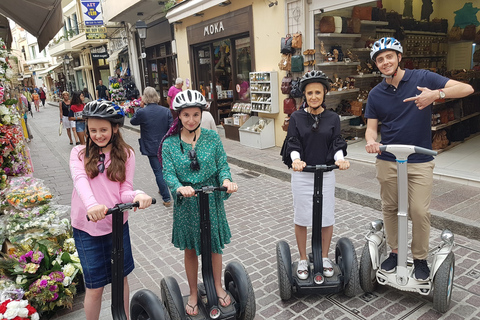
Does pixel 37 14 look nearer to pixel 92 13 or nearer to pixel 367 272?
pixel 367 272

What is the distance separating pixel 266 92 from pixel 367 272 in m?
6.48

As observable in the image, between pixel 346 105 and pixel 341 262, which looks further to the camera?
pixel 346 105

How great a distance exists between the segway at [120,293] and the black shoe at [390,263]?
1908 mm

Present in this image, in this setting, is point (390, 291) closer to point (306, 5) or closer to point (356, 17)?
point (306, 5)

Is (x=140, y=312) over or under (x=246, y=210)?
over

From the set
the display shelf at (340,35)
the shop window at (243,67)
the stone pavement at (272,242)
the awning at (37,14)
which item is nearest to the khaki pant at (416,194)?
the stone pavement at (272,242)

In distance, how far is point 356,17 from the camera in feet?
27.3

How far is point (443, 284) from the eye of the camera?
286 cm

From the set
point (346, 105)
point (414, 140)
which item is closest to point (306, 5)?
point (346, 105)

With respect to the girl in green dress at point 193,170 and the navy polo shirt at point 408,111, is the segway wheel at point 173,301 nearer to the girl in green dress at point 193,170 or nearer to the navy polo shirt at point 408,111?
the girl in green dress at point 193,170

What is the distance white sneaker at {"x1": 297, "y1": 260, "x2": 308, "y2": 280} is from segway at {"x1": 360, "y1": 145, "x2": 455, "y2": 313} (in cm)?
49

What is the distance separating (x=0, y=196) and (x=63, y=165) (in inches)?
229

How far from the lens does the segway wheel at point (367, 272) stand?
316cm

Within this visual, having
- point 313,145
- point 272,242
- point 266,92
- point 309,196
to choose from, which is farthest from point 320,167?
point 266,92
